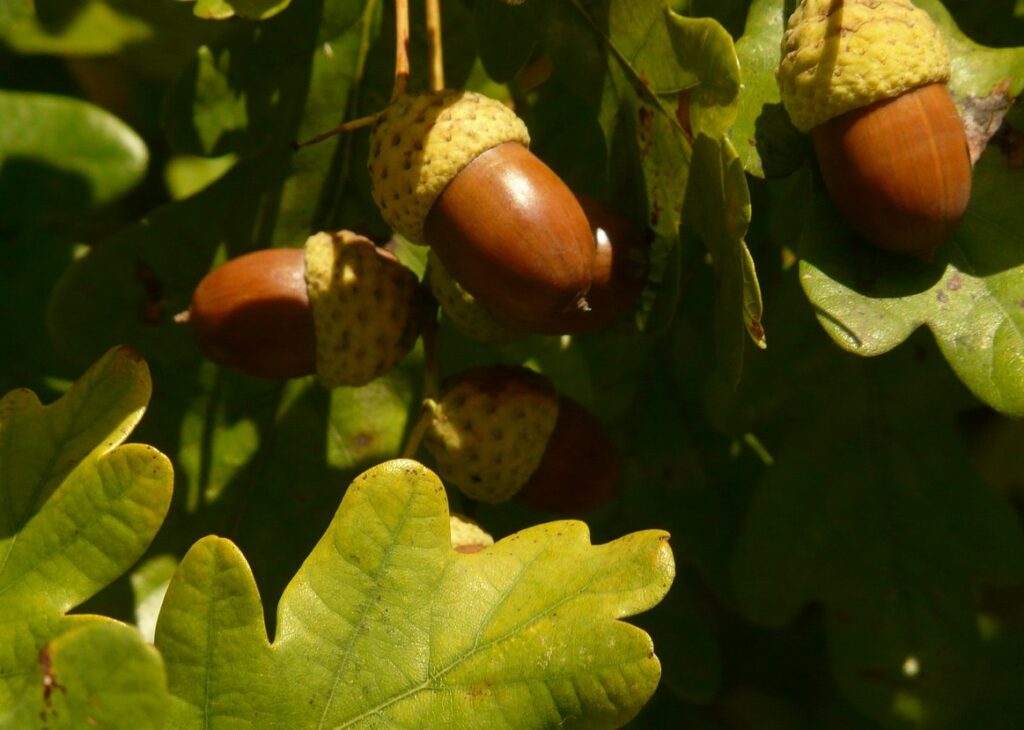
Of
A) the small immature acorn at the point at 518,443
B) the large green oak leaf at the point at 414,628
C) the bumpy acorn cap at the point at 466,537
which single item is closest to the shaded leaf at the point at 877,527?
the small immature acorn at the point at 518,443

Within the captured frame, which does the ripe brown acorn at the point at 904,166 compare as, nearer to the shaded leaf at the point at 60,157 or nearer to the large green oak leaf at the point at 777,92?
the large green oak leaf at the point at 777,92

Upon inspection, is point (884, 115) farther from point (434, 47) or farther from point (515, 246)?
point (434, 47)

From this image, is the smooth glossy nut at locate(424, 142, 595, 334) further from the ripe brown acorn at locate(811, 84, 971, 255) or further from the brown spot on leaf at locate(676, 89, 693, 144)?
the ripe brown acorn at locate(811, 84, 971, 255)

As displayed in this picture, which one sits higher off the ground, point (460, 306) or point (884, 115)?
point (884, 115)

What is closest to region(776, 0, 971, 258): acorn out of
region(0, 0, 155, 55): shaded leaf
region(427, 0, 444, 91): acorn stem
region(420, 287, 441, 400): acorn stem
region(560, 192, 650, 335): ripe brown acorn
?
region(560, 192, 650, 335): ripe brown acorn

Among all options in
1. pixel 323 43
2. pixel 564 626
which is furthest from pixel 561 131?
pixel 564 626

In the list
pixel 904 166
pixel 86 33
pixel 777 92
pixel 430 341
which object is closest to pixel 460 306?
pixel 430 341
